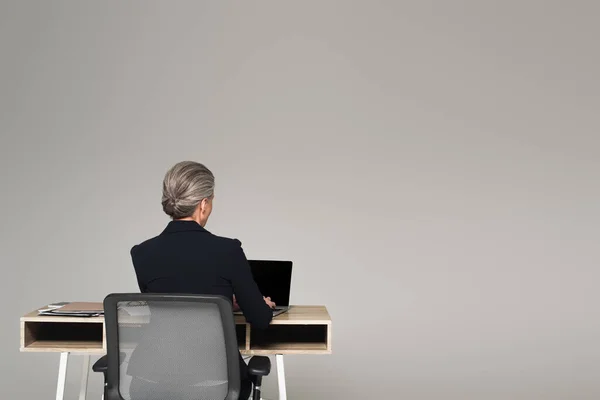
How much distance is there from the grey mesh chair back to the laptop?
988mm

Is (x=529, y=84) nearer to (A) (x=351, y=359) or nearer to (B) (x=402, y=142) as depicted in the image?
(B) (x=402, y=142)

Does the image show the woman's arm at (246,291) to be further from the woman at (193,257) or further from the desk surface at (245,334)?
the desk surface at (245,334)

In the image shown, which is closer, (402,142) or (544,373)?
(544,373)

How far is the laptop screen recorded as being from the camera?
4105 millimetres

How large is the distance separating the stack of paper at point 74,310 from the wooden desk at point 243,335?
0.04 m

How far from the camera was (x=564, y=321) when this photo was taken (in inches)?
299

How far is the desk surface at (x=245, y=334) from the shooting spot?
376cm

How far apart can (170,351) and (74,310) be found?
104 cm

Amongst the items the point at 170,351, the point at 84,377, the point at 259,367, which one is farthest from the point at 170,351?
the point at 84,377

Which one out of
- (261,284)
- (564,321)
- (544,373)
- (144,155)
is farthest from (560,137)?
(261,284)

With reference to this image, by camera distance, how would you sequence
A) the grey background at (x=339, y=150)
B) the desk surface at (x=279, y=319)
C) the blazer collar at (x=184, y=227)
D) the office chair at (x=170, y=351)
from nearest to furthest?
the office chair at (x=170, y=351) < the blazer collar at (x=184, y=227) < the desk surface at (x=279, y=319) < the grey background at (x=339, y=150)

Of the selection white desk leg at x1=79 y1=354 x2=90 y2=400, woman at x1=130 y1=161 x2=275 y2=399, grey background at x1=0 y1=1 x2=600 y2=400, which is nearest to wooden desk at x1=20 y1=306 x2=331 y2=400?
woman at x1=130 y1=161 x2=275 y2=399

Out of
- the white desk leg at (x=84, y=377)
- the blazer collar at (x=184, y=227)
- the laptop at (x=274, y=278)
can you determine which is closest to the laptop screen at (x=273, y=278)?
the laptop at (x=274, y=278)

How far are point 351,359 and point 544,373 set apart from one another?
1.51 meters
